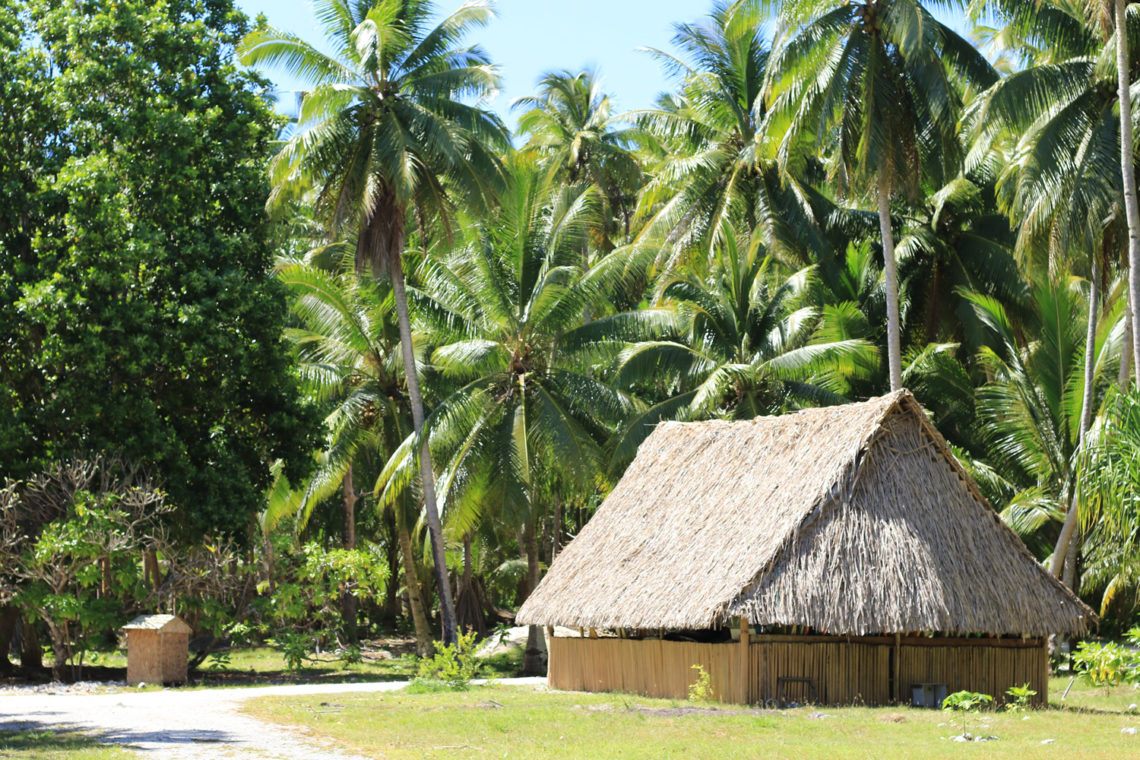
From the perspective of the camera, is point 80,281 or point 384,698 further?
point 80,281

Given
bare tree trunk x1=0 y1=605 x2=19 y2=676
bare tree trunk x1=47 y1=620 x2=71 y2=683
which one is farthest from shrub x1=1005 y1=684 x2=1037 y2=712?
bare tree trunk x1=0 y1=605 x2=19 y2=676

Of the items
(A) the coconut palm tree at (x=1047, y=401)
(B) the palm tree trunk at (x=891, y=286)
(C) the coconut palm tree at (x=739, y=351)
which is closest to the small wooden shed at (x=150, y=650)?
(C) the coconut palm tree at (x=739, y=351)

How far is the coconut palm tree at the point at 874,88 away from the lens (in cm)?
2064

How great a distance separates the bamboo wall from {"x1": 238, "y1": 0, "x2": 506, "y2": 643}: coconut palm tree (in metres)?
7.52

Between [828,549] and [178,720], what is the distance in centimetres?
773

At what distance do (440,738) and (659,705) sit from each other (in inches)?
148

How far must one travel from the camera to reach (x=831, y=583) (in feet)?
48.3

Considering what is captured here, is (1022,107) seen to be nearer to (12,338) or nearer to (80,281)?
(80,281)

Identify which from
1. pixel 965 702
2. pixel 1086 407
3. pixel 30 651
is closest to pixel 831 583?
pixel 965 702

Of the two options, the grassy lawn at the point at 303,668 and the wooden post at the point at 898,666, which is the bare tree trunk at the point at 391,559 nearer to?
the grassy lawn at the point at 303,668

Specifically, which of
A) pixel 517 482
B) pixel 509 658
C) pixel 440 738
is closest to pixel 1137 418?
pixel 440 738

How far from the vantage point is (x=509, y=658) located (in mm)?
28469

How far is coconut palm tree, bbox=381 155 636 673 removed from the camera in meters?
23.7

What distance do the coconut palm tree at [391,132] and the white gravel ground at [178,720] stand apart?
614 cm
